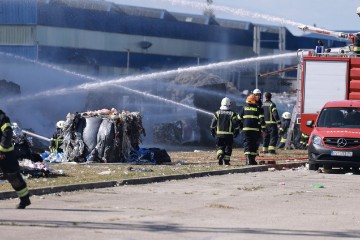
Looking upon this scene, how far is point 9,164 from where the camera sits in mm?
13555

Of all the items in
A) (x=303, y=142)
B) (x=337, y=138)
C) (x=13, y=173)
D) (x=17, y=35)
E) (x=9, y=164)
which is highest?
(x=17, y=35)

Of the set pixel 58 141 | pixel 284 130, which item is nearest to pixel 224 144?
pixel 58 141

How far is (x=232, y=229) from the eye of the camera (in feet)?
39.2

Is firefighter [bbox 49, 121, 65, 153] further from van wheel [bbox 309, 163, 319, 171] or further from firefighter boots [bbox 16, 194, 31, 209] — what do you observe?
firefighter boots [bbox 16, 194, 31, 209]

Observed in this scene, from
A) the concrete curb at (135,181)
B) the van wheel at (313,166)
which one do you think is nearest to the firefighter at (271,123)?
the concrete curb at (135,181)

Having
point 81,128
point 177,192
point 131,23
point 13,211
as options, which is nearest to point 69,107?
point 131,23

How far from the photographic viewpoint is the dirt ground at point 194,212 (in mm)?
11523

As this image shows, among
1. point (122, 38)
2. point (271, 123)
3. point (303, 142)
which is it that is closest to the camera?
point (271, 123)

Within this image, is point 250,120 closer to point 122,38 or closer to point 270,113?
point 270,113

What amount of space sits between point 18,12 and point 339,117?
81.3 feet

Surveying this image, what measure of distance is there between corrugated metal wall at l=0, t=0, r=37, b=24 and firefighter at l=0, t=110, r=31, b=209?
32.0 metres

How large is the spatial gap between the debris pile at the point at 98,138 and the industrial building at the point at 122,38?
2208cm

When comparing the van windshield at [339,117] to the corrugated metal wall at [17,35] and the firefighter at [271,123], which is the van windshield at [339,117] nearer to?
the firefighter at [271,123]

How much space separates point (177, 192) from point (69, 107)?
23912 millimetres
